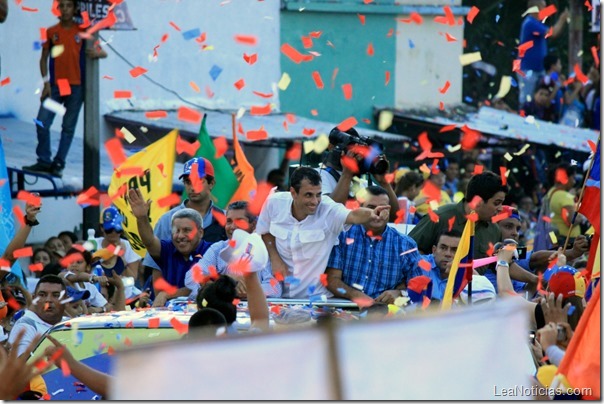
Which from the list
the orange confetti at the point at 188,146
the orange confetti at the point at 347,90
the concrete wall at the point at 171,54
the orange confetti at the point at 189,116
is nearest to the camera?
the orange confetti at the point at 188,146

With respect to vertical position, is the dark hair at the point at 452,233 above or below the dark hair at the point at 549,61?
above

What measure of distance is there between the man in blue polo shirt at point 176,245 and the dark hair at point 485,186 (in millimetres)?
1841

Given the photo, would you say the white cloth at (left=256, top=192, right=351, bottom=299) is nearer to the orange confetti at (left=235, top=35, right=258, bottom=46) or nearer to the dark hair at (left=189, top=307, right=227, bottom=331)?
the dark hair at (left=189, top=307, right=227, bottom=331)

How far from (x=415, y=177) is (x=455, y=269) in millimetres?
5041

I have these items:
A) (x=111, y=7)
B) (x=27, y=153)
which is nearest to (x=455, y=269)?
(x=111, y=7)

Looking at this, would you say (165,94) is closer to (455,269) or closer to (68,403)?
(455,269)

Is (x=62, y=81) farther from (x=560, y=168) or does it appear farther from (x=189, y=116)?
(x=560, y=168)

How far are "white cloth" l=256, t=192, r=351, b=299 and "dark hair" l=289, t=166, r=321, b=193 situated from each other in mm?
159

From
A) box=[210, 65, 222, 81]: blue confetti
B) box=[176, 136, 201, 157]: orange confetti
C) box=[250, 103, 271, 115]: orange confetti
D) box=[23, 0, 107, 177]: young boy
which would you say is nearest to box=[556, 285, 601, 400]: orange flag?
box=[176, 136, 201, 157]: orange confetti

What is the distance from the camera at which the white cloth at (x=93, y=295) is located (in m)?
9.39

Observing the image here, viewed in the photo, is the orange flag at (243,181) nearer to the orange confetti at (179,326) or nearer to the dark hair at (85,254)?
the dark hair at (85,254)

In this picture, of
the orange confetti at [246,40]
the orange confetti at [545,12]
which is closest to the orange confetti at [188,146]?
the orange confetti at [246,40]

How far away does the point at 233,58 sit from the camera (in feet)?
66.5

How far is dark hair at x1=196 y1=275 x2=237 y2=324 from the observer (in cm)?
621
